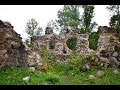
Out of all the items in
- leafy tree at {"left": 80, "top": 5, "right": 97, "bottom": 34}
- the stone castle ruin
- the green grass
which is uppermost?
leafy tree at {"left": 80, "top": 5, "right": 97, "bottom": 34}

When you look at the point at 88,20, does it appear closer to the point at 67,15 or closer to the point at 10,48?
the point at 67,15

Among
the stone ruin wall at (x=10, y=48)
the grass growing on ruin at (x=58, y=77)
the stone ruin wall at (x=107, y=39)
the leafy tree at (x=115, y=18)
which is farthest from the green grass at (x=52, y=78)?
the leafy tree at (x=115, y=18)

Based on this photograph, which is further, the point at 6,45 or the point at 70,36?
the point at 70,36

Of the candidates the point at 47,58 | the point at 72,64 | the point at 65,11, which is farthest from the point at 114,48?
the point at 65,11

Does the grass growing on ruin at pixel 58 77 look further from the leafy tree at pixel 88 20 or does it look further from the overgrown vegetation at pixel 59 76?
the leafy tree at pixel 88 20

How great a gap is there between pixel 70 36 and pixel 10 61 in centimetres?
452

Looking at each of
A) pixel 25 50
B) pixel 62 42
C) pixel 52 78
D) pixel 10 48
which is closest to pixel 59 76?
pixel 52 78

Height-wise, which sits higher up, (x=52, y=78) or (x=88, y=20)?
(x=88, y=20)

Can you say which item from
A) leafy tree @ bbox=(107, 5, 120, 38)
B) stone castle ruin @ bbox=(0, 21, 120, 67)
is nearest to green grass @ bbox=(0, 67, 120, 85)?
stone castle ruin @ bbox=(0, 21, 120, 67)

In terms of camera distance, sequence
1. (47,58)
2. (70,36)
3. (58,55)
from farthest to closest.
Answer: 1. (70,36)
2. (58,55)
3. (47,58)

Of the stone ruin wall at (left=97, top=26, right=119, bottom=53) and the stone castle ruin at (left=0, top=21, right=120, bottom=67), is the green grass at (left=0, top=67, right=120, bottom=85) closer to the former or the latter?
the stone castle ruin at (left=0, top=21, right=120, bottom=67)

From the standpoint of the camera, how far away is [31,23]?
1830cm
